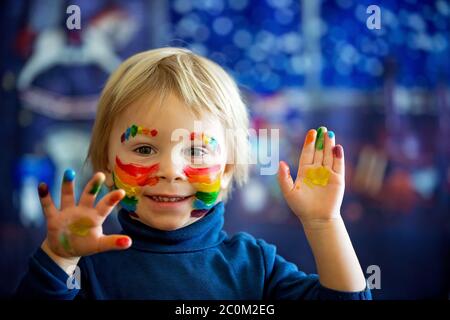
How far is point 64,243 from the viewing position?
0.85 m

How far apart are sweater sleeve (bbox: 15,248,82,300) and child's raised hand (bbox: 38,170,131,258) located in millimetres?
39

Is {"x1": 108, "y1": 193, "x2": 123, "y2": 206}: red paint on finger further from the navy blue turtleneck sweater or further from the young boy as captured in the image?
the navy blue turtleneck sweater

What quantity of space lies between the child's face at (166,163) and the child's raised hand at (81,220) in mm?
150

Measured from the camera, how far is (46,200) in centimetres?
84

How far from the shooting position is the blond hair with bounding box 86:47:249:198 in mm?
1017

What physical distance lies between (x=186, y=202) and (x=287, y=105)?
1.27 metres

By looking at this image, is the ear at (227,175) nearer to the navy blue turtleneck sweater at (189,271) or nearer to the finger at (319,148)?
the navy blue turtleneck sweater at (189,271)

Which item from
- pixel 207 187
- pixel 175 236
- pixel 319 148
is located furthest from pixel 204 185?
pixel 319 148

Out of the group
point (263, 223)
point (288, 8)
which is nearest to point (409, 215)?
point (263, 223)

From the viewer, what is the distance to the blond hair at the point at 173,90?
102cm

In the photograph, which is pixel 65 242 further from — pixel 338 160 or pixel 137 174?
pixel 338 160

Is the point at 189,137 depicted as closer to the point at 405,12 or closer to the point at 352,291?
the point at 352,291

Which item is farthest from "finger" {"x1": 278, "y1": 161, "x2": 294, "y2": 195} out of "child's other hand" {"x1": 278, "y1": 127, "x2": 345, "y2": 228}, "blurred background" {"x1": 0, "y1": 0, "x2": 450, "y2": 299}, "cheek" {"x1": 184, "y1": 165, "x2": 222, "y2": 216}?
"blurred background" {"x1": 0, "y1": 0, "x2": 450, "y2": 299}
